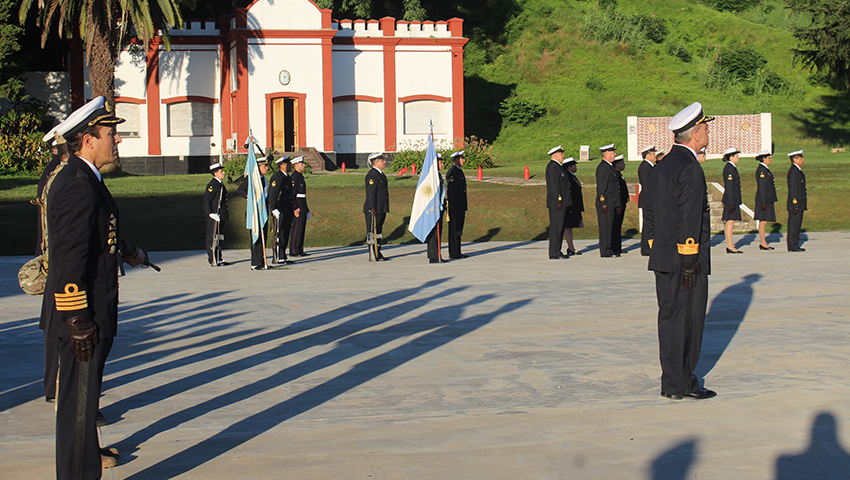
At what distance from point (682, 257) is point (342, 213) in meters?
16.2

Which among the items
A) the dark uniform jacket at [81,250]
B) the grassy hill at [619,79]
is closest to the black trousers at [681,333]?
the dark uniform jacket at [81,250]

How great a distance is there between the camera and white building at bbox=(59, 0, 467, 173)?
37781 mm

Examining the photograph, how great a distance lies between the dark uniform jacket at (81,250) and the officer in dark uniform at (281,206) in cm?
1133

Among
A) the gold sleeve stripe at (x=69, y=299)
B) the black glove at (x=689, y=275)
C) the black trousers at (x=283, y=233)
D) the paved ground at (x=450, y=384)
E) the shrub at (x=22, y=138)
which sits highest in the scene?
the shrub at (x=22, y=138)

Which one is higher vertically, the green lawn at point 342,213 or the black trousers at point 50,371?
the green lawn at point 342,213

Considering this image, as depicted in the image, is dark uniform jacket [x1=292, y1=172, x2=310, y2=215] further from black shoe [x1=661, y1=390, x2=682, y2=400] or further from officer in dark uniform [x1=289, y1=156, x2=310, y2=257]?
black shoe [x1=661, y1=390, x2=682, y2=400]

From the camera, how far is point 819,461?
4648 millimetres

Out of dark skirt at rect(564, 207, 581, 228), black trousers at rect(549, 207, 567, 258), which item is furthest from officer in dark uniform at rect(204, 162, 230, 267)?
dark skirt at rect(564, 207, 581, 228)

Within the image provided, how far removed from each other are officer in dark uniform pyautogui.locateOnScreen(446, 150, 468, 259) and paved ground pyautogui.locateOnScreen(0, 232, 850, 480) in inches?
156

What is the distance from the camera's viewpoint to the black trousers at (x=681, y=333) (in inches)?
238

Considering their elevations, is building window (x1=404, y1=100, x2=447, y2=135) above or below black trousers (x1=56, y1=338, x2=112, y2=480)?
above

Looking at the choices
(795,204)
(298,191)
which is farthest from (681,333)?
(298,191)

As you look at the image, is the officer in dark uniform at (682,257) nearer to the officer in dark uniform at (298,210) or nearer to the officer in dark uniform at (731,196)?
the officer in dark uniform at (731,196)

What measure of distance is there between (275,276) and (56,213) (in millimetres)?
9672
